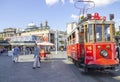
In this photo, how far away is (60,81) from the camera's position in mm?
11859

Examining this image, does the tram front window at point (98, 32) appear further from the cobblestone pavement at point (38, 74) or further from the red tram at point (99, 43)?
the cobblestone pavement at point (38, 74)

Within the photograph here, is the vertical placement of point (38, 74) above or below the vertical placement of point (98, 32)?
below

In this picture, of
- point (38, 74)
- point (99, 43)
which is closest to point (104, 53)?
point (99, 43)

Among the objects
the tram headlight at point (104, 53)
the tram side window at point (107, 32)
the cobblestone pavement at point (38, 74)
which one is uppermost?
the tram side window at point (107, 32)

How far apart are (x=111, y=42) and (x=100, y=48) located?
28.3 inches

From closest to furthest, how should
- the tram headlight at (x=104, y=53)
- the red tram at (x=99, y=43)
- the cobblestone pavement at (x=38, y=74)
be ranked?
the cobblestone pavement at (x=38, y=74)
the red tram at (x=99, y=43)
the tram headlight at (x=104, y=53)

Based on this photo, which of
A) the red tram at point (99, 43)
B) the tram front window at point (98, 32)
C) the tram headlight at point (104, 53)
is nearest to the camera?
the red tram at point (99, 43)

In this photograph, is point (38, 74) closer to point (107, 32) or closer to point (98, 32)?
point (98, 32)

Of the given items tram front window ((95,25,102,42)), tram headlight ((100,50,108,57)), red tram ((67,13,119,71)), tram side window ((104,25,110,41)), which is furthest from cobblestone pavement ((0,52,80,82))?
tram side window ((104,25,110,41))

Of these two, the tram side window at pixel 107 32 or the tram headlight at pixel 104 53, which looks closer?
the tram headlight at pixel 104 53

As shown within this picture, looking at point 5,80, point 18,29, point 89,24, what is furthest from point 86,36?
point 18,29

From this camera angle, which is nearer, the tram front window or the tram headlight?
the tram headlight

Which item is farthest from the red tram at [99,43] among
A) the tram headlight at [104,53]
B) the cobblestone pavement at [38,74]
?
the cobblestone pavement at [38,74]

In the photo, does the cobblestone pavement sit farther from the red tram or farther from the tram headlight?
the tram headlight
